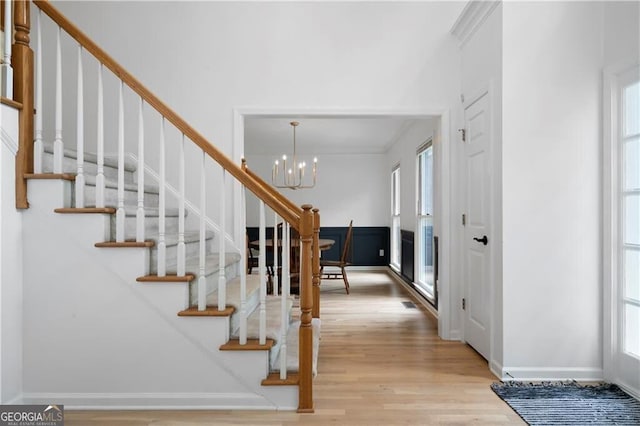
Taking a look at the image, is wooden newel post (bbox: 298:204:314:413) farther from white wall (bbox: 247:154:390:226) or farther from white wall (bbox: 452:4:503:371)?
white wall (bbox: 247:154:390:226)

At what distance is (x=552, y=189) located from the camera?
2672 millimetres

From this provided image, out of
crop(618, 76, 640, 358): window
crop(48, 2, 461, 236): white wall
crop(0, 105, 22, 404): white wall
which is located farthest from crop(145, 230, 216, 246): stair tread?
crop(618, 76, 640, 358): window

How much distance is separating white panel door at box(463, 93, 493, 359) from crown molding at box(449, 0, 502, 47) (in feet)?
1.94

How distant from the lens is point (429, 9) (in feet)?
11.6

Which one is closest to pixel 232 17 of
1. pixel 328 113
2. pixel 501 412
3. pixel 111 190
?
pixel 328 113

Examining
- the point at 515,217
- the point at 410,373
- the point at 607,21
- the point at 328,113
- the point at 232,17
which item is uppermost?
the point at 232,17

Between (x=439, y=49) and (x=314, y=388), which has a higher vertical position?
(x=439, y=49)

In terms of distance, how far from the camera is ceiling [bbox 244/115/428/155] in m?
5.86

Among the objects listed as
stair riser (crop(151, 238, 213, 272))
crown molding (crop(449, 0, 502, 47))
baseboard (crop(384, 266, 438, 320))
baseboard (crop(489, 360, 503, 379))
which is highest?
crown molding (crop(449, 0, 502, 47))

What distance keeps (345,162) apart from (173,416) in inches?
265

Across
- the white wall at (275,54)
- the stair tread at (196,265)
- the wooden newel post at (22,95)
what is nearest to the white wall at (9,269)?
the wooden newel post at (22,95)

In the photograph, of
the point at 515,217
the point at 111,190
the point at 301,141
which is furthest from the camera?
the point at 301,141

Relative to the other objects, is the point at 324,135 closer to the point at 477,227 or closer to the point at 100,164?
the point at 477,227

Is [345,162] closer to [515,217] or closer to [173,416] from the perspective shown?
[515,217]
